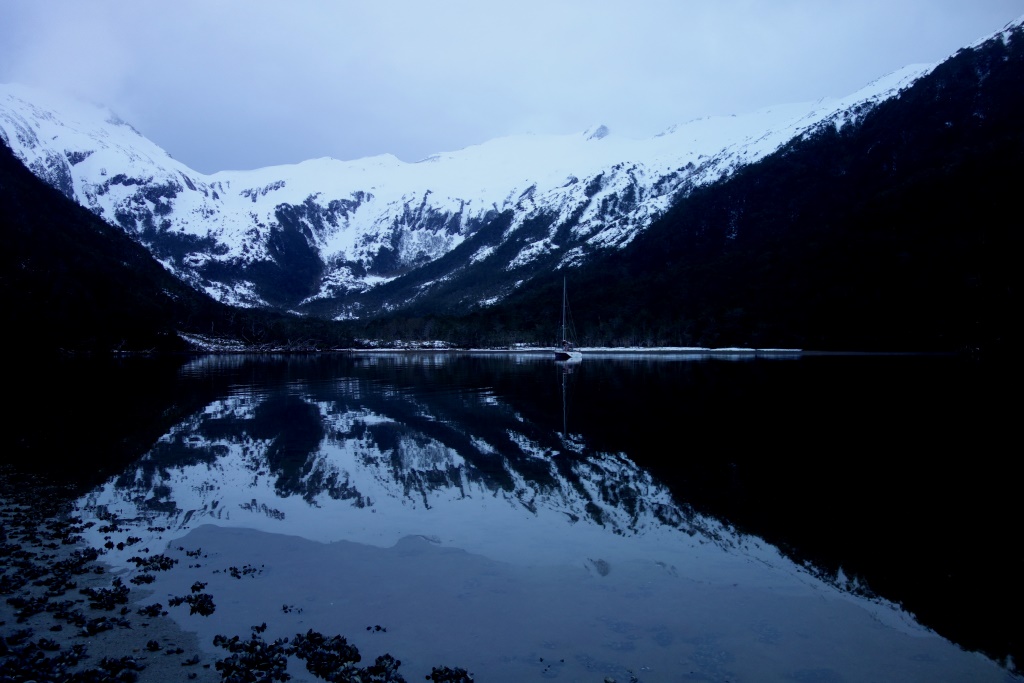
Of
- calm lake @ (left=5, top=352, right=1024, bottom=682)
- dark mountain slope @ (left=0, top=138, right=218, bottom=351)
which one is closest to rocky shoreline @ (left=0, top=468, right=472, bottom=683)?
calm lake @ (left=5, top=352, right=1024, bottom=682)

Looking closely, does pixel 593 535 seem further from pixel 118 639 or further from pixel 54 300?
pixel 54 300

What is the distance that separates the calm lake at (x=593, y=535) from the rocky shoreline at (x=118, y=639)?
1.44ft

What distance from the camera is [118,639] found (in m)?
11.9

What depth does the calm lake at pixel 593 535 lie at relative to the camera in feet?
40.0

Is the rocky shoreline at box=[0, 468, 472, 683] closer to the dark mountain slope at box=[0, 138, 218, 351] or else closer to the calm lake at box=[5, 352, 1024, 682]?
the calm lake at box=[5, 352, 1024, 682]

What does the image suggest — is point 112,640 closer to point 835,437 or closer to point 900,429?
point 835,437

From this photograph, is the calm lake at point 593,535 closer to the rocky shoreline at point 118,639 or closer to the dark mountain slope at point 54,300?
the rocky shoreline at point 118,639

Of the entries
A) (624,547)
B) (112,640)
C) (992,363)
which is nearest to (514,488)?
(624,547)

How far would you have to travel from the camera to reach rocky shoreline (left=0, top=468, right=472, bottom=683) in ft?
35.3

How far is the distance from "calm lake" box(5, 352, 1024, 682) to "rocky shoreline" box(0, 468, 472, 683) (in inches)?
17.3

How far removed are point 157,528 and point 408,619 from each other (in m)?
10.2

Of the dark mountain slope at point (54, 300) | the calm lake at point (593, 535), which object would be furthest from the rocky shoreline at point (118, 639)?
the dark mountain slope at point (54, 300)

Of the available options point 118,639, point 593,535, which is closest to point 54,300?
point 118,639

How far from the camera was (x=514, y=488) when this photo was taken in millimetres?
23750
